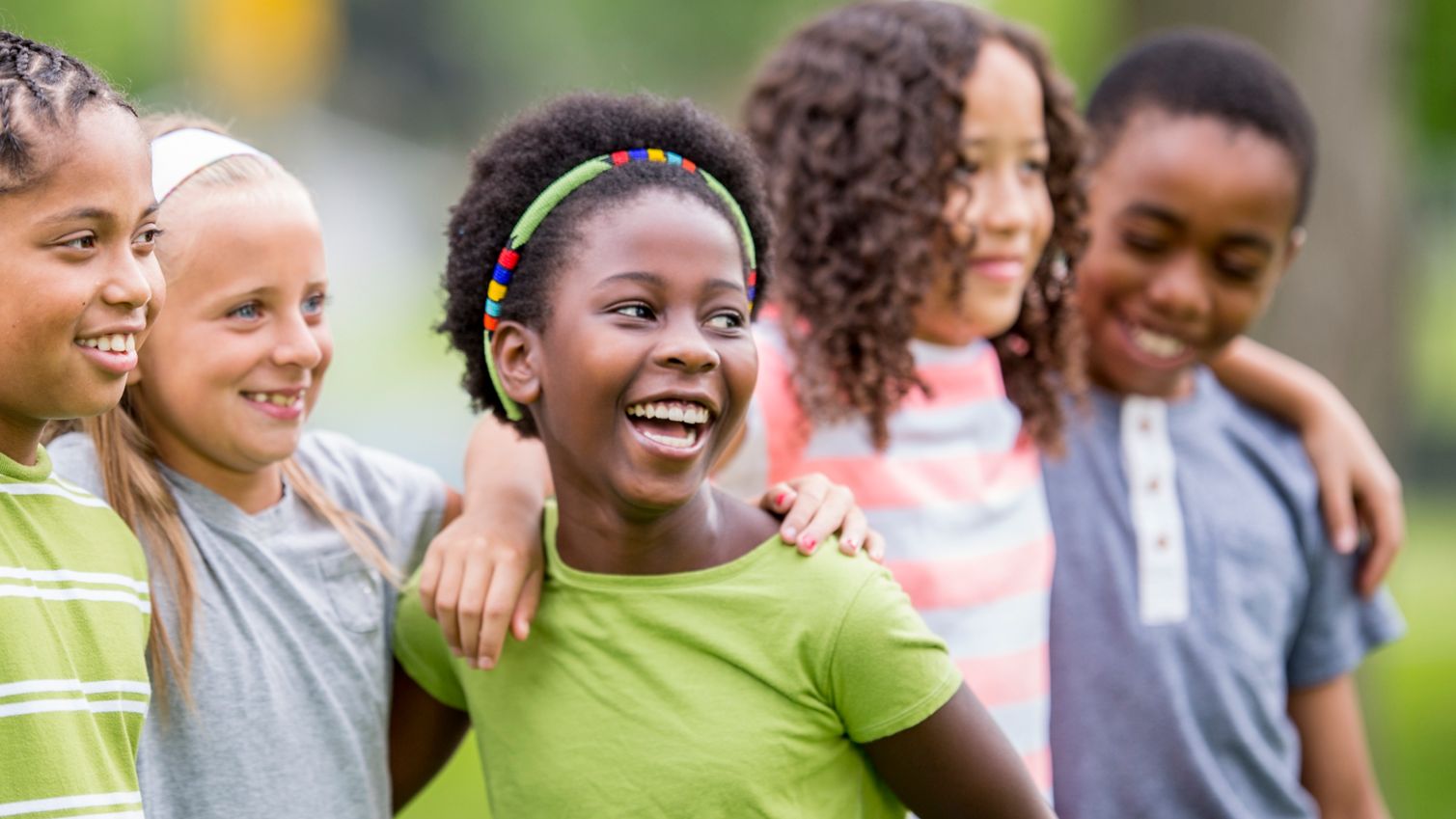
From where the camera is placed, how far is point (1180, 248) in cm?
338

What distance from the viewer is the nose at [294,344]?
2424mm

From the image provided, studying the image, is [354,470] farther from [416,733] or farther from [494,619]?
[494,619]

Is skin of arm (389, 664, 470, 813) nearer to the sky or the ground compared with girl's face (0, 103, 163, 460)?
nearer to the ground

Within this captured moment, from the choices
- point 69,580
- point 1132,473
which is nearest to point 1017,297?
point 1132,473

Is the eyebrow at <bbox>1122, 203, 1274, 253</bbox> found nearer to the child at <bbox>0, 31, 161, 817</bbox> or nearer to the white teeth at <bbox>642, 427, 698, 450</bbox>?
the white teeth at <bbox>642, 427, 698, 450</bbox>

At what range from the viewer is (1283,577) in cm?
333

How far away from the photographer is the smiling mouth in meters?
2.27

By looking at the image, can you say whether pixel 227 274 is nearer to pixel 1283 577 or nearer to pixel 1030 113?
pixel 1030 113

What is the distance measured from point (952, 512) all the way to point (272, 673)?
1227mm

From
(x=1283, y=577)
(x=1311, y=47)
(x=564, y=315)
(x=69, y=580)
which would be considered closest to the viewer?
(x=69, y=580)

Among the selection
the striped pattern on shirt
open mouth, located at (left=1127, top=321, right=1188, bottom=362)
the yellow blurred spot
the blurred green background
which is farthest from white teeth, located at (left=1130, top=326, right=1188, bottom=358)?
the yellow blurred spot

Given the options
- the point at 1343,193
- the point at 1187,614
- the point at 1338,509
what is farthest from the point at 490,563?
the point at 1343,193

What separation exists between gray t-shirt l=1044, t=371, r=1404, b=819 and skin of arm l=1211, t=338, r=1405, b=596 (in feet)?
0.16

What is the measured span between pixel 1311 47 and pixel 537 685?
4.36 meters
